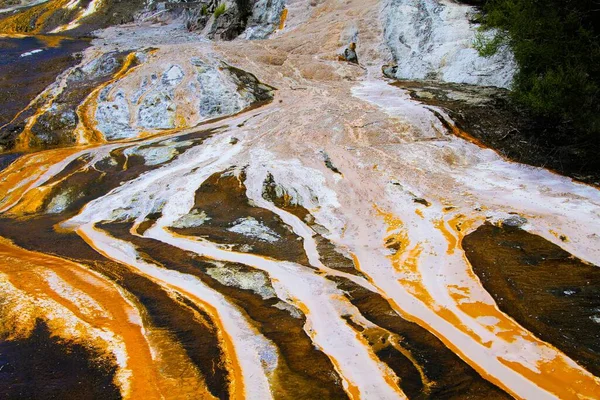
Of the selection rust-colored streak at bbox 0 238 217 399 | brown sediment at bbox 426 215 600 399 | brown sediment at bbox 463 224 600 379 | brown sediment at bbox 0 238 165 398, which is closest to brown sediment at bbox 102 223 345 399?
rust-colored streak at bbox 0 238 217 399

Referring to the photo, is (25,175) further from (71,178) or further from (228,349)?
(228,349)

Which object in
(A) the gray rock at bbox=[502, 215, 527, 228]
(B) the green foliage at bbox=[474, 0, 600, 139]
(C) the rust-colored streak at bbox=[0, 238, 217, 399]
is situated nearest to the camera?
(C) the rust-colored streak at bbox=[0, 238, 217, 399]

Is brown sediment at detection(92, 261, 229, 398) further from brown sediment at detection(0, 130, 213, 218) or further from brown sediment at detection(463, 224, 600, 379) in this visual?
brown sediment at detection(0, 130, 213, 218)

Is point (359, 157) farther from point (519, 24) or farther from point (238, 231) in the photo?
point (519, 24)

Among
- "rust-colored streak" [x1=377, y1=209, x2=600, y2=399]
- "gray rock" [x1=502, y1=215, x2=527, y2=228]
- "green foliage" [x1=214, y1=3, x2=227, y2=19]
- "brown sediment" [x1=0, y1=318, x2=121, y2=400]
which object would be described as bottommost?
"rust-colored streak" [x1=377, y1=209, x2=600, y2=399]

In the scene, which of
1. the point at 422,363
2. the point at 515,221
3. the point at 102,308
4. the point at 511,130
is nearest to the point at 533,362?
the point at 422,363

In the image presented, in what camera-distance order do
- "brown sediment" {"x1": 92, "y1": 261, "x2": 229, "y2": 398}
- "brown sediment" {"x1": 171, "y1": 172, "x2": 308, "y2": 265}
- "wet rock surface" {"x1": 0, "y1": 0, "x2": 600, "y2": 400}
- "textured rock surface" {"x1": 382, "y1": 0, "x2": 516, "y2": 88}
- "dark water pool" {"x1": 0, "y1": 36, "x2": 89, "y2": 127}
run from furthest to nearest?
1. "dark water pool" {"x1": 0, "y1": 36, "x2": 89, "y2": 127}
2. "textured rock surface" {"x1": 382, "y1": 0, "x2": 516, "y2": 88}
3. "brown sediment" {"x1": 171, "y1": 172, "x2": 308, "y2": 265}
4. "wet rock surface" {"x1": 0, "y1": 0, "x2": 600, "y2": 400}
5. "brown sediment" {"x1": 92, "y1": 261, "x2": 229, "y2": 398}

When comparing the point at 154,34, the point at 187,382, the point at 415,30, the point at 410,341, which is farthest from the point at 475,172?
the point at 154,34
